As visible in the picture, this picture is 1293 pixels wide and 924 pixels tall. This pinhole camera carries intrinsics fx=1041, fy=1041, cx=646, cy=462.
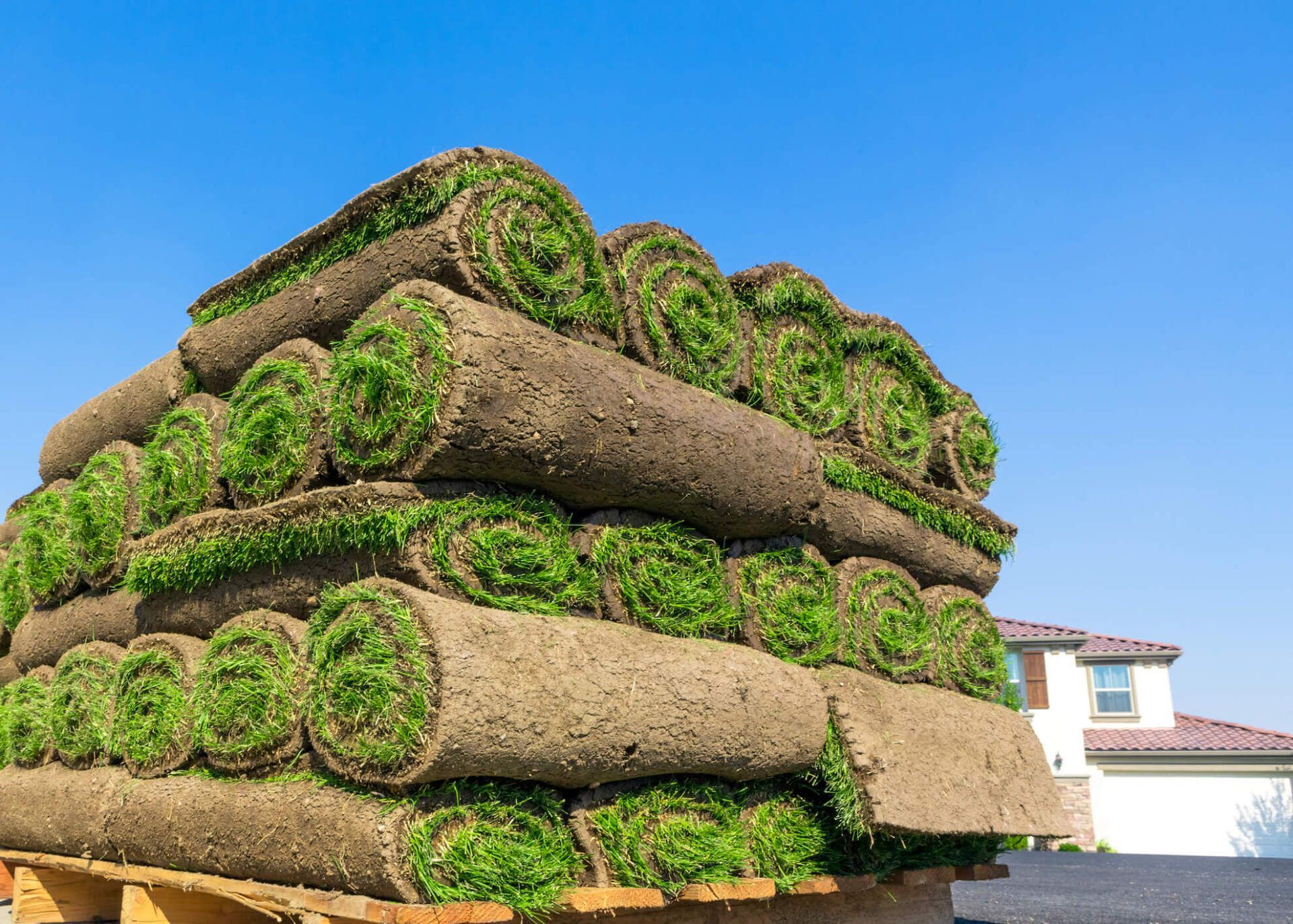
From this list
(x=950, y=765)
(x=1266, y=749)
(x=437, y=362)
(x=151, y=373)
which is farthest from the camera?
A: (x=1266, y=749)

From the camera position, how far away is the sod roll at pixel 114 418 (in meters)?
5.39

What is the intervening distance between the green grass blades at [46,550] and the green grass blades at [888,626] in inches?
159

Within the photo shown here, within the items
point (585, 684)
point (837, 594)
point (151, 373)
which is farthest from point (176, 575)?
point (837, 594)

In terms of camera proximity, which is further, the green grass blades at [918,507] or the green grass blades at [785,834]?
the green grass blades at [918,507]

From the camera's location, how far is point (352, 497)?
357 cm

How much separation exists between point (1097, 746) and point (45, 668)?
22.5m

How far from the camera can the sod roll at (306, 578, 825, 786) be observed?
10.5ft

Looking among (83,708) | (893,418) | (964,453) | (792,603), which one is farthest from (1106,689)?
(83,708)

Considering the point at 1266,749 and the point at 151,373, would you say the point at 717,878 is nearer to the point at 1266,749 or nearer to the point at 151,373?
the point at 151,373

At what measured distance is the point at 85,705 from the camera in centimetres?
504

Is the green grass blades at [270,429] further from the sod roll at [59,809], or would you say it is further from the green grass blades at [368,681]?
the sod roll at [59,809]

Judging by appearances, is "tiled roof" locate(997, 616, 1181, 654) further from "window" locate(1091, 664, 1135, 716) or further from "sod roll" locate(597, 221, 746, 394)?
"sod roll" locate(597, 221, 746, 394)

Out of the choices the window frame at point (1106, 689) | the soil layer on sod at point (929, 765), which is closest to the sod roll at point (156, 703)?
the soil layer on sod at point (929, 765)

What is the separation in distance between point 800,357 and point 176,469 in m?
3.05
